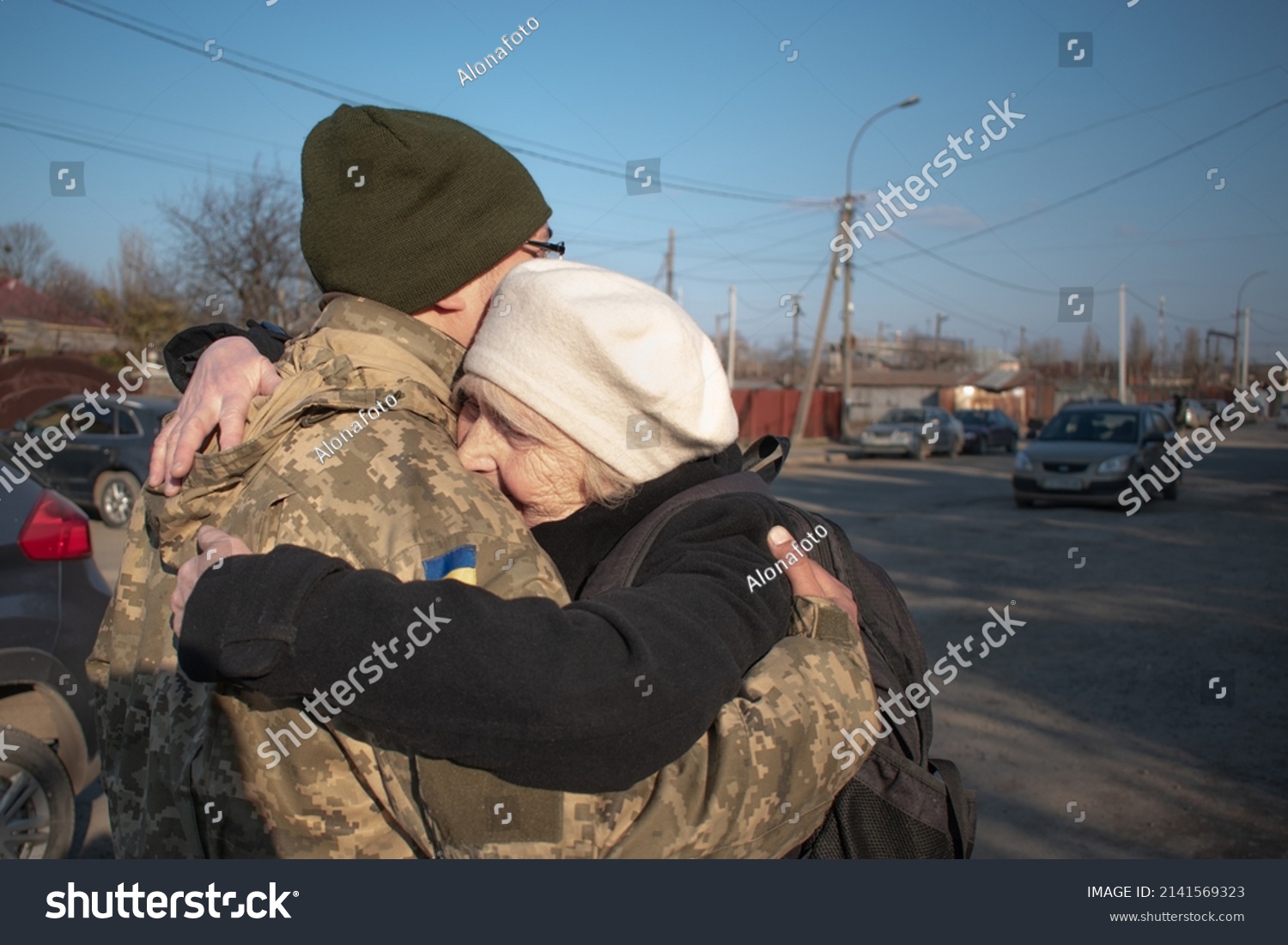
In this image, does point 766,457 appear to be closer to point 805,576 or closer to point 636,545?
point 805,576

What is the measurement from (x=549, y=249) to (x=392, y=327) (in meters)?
0.39

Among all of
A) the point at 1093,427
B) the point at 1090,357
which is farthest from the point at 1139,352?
the point at 1093,427

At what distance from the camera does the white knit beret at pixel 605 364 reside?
1.37 metres

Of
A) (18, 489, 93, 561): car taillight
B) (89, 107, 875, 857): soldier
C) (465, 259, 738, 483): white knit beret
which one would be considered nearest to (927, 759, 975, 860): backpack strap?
(89, 107, 875, 857): soldier

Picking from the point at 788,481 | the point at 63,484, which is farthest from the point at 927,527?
the point at 63,484

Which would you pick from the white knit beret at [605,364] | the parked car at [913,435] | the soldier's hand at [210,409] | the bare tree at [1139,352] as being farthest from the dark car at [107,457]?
the bare tree at [1139,352]

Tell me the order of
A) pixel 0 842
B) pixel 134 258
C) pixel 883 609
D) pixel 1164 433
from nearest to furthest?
pixel 883 609 → pixel 0 842 → pixel 1164 433 → pixel 134 258

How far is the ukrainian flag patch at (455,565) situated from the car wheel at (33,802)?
3.15 m

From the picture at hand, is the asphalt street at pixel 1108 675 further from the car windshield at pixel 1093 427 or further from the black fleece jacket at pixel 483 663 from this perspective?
the black fleece jacket at pixel 483 663

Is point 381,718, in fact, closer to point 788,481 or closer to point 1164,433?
point 1164,433

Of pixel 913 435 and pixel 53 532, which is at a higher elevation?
pixel 913 435

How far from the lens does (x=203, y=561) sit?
116 cm

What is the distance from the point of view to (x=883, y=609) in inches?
67.6

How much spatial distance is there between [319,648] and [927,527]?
12557mm
